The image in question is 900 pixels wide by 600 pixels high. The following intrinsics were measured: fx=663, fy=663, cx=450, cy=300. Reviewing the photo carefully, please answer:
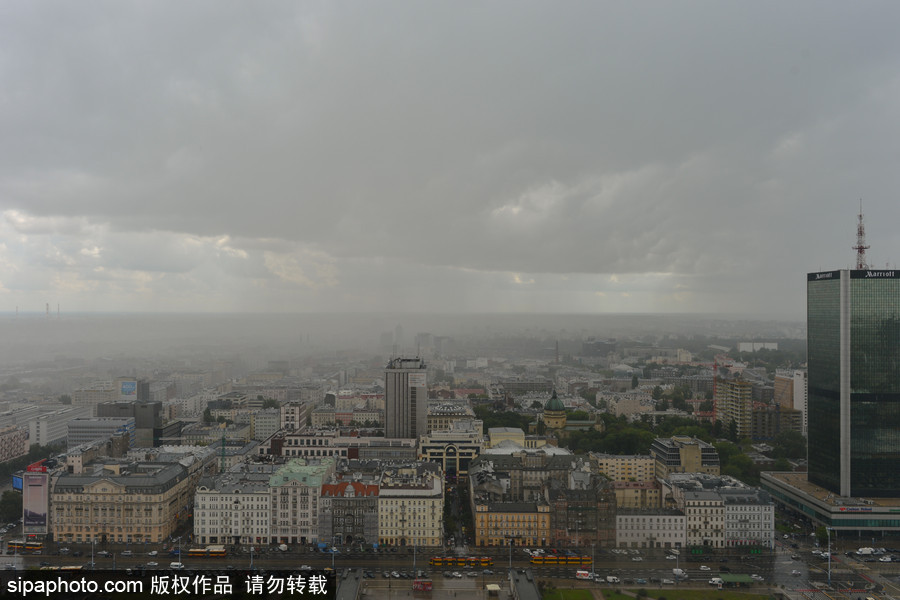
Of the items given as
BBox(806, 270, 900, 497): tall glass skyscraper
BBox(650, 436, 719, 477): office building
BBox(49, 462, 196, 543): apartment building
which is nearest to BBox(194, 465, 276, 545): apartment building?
BBox(49, 462, 196, 543): apartment building

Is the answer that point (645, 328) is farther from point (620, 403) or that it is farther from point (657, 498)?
point (657, 498)

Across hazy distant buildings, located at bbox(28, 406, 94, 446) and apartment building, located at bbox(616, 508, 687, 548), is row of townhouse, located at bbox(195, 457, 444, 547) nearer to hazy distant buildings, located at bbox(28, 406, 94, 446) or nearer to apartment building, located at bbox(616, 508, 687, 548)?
apartment building, located at bbox(616, 508, 687, 548)

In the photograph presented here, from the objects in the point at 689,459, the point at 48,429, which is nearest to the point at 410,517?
the point at 689,459

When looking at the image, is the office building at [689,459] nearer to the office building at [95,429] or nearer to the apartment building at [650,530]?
the apartment building at [650,530]

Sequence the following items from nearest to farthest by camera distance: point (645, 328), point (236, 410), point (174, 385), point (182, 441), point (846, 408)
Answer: point (846, 408), point (182, 441), point (236, 410), point (174, 385), point (645, 328)

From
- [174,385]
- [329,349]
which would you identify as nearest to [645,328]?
[329,349]

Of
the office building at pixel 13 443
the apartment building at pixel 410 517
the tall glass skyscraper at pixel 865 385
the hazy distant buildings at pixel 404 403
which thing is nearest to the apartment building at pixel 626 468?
the tall glass skyscraper at pixel 865 385
